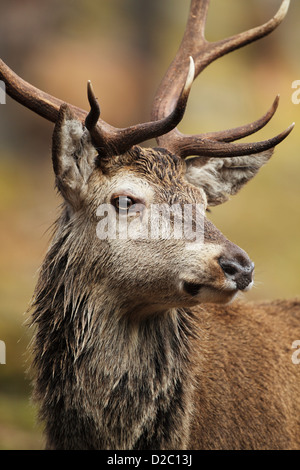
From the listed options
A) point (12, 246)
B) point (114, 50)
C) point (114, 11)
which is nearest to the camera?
point (12, 246)

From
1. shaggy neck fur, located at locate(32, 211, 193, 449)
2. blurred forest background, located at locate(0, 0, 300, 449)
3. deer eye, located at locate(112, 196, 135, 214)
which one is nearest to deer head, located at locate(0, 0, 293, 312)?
deer eye, located at locate(112, 196, 135, 214)

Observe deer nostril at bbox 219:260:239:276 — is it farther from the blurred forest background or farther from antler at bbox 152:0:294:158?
the blurred forest background

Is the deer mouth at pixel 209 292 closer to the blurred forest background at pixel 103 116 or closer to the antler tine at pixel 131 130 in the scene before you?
the antler tine at pixel 131 130

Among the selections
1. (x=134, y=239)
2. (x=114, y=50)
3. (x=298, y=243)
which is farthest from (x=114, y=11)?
(x=134, y=239)

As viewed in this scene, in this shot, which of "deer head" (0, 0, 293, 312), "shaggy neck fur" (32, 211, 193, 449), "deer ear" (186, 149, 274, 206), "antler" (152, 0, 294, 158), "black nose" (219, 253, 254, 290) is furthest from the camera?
"deer ear" (186, 149, 274, 206)

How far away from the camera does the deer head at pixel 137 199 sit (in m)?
3.87

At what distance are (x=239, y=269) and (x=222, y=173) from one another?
1.30 meters

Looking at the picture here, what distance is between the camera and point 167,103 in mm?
5016

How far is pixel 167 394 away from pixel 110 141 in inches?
63.0

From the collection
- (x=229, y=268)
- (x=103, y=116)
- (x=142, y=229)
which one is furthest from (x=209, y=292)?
(x=103, y=116)

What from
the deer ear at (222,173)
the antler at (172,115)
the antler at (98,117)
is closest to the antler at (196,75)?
the antler at (172,115)

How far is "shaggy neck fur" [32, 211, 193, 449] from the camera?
4180 mm

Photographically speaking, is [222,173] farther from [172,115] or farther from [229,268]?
[229,268]
